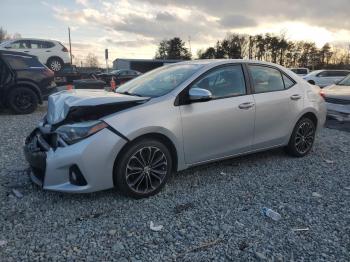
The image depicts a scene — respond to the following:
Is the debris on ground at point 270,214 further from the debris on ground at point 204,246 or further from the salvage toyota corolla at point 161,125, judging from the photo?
the salvage toyota corolla at point 161,125

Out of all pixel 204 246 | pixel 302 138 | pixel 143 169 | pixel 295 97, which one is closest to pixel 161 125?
pixel 143 169

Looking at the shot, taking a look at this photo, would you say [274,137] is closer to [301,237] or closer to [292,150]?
[292,150]

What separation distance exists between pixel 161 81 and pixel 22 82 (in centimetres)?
681

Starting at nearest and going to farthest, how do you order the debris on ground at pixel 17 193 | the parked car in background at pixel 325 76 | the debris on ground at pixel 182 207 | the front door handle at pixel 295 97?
the debris on ground at pixel 182 207 < the debris on ground at pixel 17 193 < the front door handle at pixel 295 97 < the parked car in background at pixel 325 76

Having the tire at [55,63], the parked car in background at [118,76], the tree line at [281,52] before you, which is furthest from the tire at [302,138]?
the tree line at [281,52]

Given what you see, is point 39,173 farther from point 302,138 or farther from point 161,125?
point 302,138

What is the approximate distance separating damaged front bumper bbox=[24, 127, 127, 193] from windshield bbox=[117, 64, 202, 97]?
979 mm

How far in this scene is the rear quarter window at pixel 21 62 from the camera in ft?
32.1

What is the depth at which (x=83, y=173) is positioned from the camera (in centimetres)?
359

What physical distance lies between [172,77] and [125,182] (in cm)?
155

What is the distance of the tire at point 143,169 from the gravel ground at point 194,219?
5.4 inches

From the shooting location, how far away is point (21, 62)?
32.8ft

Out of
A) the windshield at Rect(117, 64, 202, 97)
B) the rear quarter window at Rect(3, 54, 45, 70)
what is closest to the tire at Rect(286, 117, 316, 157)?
the windshield at Rect(117, 64, 202, 97)

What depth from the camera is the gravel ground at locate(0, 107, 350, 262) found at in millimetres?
2984
